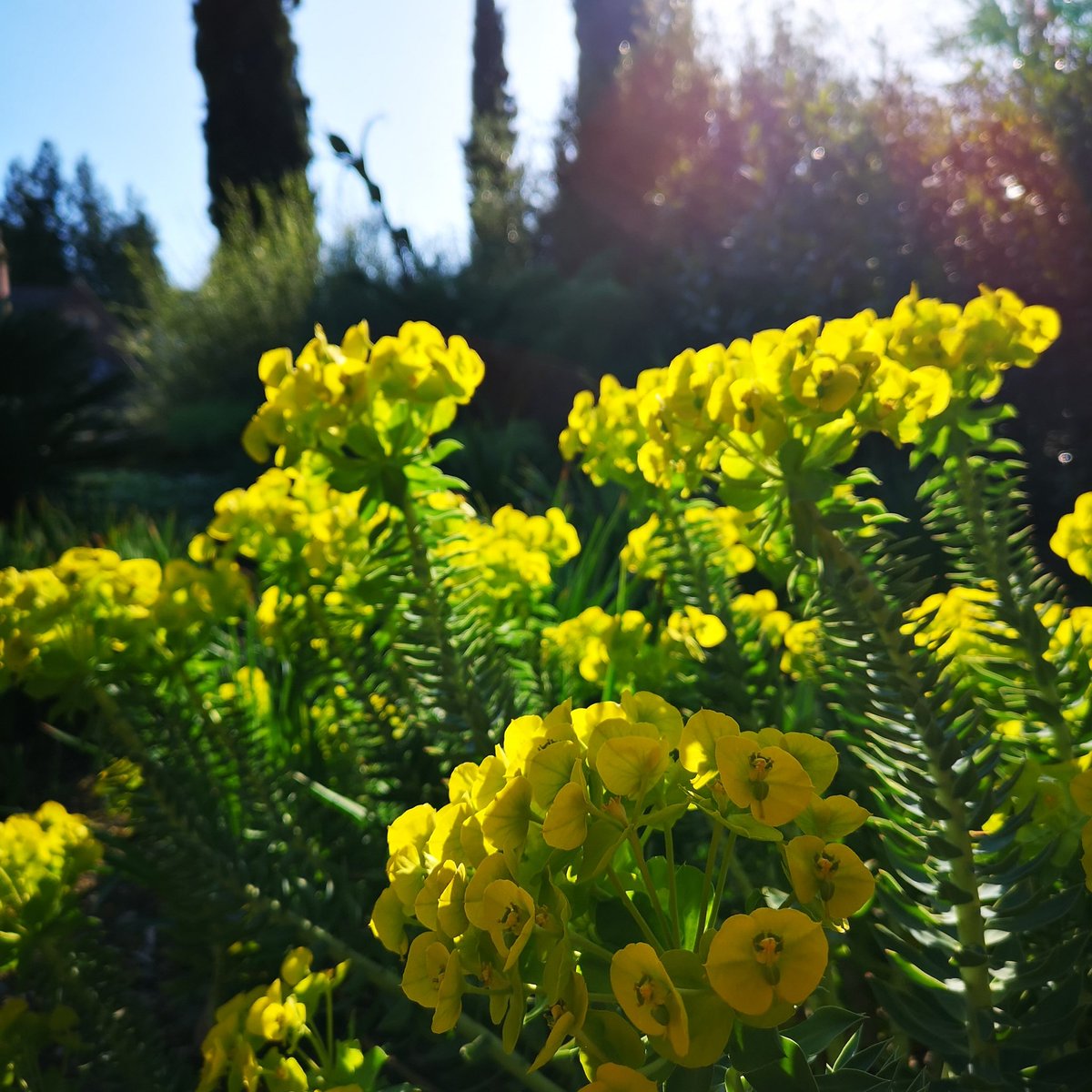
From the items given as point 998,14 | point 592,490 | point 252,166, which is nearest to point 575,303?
point 592,490

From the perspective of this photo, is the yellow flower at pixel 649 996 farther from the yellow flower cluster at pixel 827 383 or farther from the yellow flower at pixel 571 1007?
the yellow flower cluster at pixel 827 383

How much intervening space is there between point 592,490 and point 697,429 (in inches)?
130

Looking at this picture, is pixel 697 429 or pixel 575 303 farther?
pixel 575 303

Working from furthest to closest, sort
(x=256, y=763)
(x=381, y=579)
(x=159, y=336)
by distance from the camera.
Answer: (x=159, y=336), (x=256, y=763), (x=381, y=579)

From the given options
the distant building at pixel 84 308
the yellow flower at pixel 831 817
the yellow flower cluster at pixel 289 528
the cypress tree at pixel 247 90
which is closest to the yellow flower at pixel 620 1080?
the yellow flower at pixel 831 817

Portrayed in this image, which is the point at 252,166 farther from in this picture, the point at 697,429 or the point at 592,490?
the point at 697,429

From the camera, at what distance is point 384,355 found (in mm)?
1268

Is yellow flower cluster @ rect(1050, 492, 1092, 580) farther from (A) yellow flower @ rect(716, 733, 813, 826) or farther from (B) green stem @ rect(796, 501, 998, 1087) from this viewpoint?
(A) yellow flower @ rect(716, 733, 813, 826)

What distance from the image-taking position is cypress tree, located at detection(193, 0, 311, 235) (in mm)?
13219

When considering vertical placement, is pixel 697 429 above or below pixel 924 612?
above

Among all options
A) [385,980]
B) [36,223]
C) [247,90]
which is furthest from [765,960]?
[36,223]

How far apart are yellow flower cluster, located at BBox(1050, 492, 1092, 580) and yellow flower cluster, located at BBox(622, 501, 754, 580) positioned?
54cm

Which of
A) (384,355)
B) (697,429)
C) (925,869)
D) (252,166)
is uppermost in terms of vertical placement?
(252,166)

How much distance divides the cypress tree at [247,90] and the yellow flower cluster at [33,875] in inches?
531
